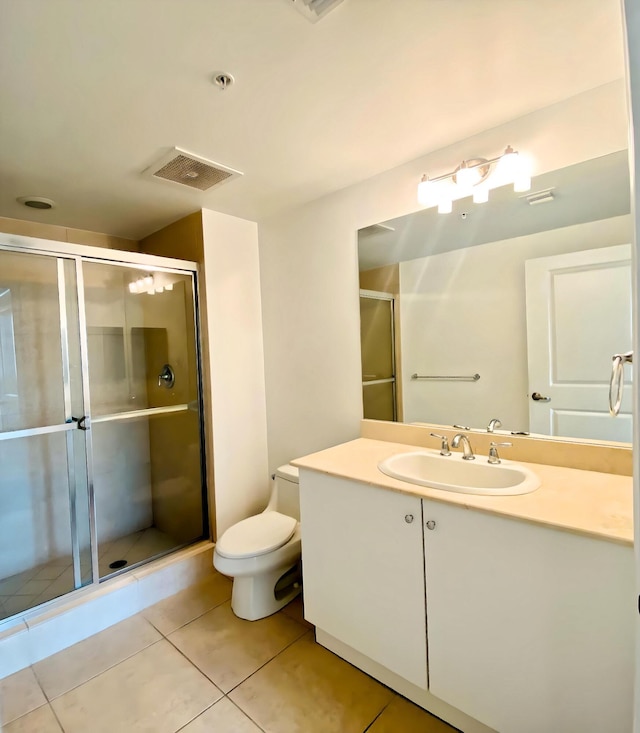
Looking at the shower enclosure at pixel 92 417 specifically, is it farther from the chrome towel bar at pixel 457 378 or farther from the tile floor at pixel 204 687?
the chrome towel bar at pixel 457 378

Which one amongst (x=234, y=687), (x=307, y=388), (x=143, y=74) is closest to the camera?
(x=143, y=74)

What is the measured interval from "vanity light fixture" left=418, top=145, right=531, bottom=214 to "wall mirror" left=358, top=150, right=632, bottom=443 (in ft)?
0.15

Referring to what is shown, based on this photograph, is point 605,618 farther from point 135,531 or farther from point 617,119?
point 135,531

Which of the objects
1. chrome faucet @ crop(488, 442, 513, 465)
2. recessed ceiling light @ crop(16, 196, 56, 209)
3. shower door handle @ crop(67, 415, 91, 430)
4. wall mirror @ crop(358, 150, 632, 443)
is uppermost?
recessed ceiling light @ crop(16, 196, 56, 209)

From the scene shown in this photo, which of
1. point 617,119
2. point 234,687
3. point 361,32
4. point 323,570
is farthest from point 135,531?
point 617,119

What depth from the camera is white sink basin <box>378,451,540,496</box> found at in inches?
51.7

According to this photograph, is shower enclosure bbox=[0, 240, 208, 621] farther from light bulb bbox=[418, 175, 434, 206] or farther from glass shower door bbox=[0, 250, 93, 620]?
light bulb bbox=[418, 175, 434, 206]

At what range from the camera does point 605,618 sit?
0.99m

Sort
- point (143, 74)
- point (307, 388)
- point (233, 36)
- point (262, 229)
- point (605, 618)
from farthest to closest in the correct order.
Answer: point (262, 229), point (307, 388), point (143, 74), point (233, 36), point (605, 618)

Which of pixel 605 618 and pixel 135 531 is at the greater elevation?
pixel 605 618

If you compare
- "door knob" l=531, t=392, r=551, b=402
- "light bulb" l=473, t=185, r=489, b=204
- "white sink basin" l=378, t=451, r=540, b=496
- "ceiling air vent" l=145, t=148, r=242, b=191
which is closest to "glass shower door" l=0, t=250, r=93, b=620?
"ceiling air vent" l=145, t=148, r=242, b=191

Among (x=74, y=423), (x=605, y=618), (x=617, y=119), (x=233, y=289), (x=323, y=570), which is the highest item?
(x=617, y=119)

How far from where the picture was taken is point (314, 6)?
3.34 ft

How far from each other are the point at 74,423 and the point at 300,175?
1.79 metres
